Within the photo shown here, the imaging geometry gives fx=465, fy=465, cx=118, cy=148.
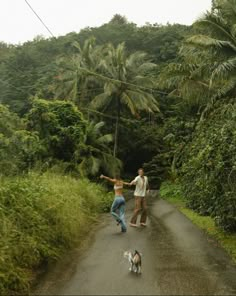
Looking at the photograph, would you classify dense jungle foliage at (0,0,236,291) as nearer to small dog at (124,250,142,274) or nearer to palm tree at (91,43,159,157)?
palm tree at (91,43,159,157)

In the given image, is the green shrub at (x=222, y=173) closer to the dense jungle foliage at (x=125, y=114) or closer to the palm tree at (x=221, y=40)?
the dense jungle foliage at (x=125, y=114)

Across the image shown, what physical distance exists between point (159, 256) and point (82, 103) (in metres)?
30.1

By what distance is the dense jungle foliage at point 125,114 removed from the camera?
1311cm

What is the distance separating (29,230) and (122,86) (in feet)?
91.5

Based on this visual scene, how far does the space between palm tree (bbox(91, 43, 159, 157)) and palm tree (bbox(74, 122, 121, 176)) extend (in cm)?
390

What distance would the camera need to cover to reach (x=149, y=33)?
51938mm

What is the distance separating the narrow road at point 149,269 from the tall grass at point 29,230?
1.28 feet

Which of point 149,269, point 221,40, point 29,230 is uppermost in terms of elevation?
point 221,40

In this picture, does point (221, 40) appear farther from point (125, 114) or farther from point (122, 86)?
point (125, 114)

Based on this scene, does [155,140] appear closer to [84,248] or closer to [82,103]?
[82,103]

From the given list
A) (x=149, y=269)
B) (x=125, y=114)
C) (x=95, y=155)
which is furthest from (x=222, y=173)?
(x=125, y=114)

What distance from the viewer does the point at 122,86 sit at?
36.2m

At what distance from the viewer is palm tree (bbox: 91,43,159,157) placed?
35.5 meters

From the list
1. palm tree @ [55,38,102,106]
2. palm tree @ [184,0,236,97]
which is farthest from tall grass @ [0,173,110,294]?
palm tree @ [55,38,102,106]
